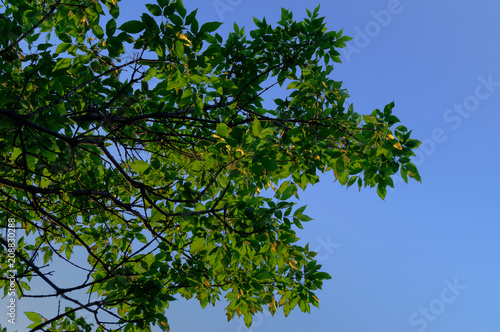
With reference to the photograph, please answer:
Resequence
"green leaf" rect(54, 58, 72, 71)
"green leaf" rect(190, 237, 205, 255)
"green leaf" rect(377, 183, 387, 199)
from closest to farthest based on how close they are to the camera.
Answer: "green leaf" rect(190, 237, 205, 255)
"green leaf" rect(54, 58, 72, 71)
"green leaf" rect(377, 183, 387, 199)

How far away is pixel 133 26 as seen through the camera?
3.01 metres

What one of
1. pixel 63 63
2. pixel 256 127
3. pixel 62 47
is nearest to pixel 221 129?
pixel 256 127

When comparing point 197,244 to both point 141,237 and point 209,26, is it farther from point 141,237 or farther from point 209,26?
point 209,26

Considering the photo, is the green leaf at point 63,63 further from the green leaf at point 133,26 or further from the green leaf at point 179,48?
the green leaf at point 179,48

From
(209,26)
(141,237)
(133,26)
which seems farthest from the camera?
(141,237)

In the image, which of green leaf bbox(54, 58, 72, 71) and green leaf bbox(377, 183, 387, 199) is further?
green leaf bbox(377, 183, 387, 199)

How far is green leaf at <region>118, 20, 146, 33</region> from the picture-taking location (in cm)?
300

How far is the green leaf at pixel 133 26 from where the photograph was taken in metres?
3.00

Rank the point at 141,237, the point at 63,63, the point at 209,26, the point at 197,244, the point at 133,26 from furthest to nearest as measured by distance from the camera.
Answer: the point at 141,237 < the point at 63,63 < the point at 197,244 < the point at 209,26 < the point at 133,26

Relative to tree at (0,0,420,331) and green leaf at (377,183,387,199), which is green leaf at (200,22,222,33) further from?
green leaf at (377,183,387,199)

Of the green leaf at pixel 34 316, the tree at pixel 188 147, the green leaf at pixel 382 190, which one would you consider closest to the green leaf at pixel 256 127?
the tree at pixel 188 147

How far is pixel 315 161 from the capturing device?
15.0 ft

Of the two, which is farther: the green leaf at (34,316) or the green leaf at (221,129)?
the green leaf at (34,316)

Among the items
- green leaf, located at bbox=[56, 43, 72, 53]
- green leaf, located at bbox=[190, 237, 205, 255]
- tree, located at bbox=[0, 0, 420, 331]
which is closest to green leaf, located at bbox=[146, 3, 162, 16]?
tree, located at bbox=[0, 0, 420, 331]
